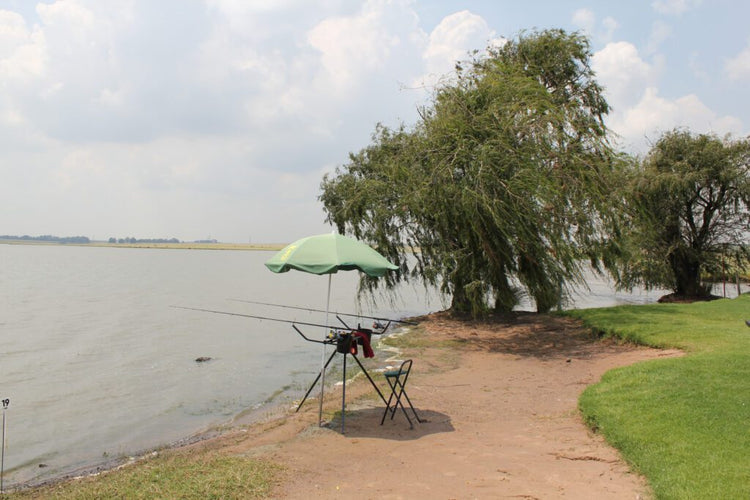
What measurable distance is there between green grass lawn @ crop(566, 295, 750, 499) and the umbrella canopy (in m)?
3.57

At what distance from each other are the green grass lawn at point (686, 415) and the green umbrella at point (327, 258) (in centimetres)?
356

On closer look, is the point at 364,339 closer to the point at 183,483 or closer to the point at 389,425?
the point at 389,425

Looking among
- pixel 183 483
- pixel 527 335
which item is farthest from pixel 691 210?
pixel 183 483

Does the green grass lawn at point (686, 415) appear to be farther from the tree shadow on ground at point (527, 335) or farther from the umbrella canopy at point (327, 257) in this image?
the umbrella canopy at point (327, 257)

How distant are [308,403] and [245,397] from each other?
7.65ft

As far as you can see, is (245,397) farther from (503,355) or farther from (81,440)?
(503,355)

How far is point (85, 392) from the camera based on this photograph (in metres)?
12.5

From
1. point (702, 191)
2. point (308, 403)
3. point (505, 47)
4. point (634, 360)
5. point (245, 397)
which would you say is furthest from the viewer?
point (702, 191)

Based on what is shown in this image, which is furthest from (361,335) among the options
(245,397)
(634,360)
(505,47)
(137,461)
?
(505,47)

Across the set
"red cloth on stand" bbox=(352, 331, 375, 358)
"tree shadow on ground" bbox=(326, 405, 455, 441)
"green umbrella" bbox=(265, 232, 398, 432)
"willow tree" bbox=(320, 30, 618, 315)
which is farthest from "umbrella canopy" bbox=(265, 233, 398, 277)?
"willow tree" bbox=(320, 30, 618, 315)

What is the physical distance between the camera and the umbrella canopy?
7.16 m

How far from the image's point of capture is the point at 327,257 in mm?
7250

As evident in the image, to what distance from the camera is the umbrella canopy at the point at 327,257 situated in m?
7.16

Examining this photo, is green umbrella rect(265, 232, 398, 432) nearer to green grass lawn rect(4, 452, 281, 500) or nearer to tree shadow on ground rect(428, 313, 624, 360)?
green grass lawn rect(4, 452, 281, 500)
